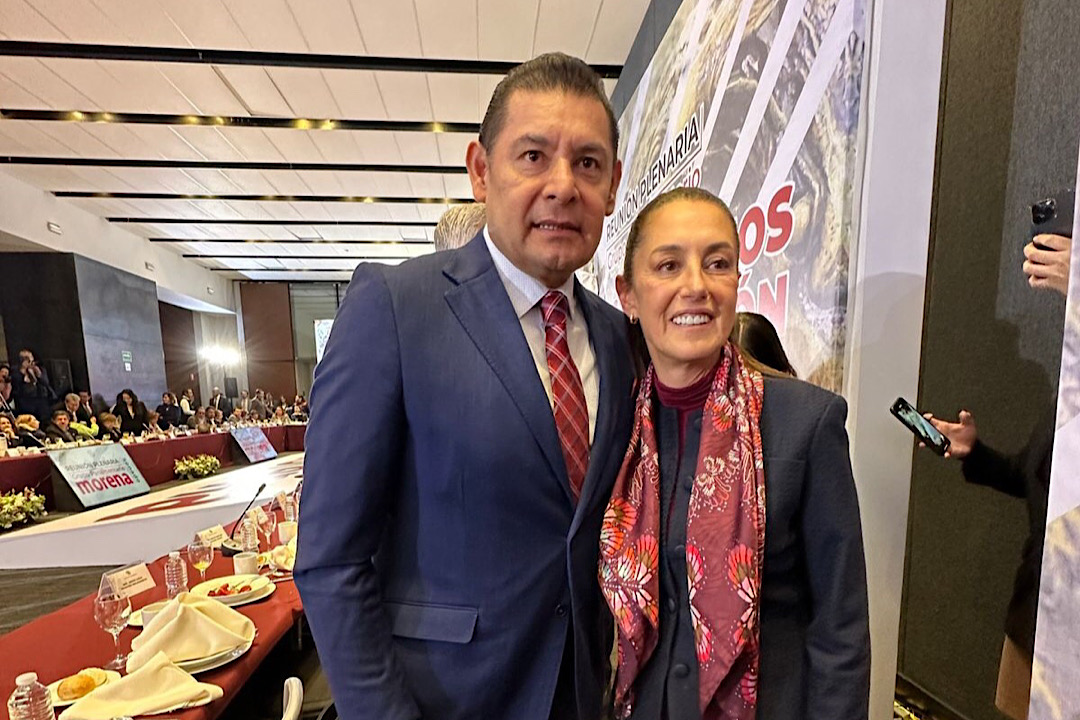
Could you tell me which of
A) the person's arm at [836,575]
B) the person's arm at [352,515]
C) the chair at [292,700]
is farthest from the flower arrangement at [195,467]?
the person's arm at [836,575]

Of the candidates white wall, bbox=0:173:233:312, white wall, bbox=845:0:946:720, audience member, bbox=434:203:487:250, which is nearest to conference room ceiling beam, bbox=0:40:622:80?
audience member, bbox=434:203:487:250

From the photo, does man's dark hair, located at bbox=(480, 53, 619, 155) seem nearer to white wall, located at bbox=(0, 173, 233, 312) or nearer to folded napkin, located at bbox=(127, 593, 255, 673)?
folded napkin, located at bbox=(127, 593, 255, 673)

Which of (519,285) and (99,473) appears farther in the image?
(99,473)

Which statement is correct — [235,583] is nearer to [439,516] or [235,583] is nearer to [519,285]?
[439,516]

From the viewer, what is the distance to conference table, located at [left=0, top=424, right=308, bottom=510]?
4.93m

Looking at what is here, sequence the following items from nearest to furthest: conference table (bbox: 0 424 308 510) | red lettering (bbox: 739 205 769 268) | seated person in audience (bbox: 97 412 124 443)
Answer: red lettering (bbox: 739 205 769 268) → conference table (bbox: 0 424 308 510) → seated person in audience (bbox: 97 412 124 443)

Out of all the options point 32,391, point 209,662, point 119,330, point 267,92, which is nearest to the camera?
point 209,662

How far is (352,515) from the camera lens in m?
0.83

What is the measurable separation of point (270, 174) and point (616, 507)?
7404 millimetres

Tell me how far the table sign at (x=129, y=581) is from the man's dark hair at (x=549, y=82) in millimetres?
1840

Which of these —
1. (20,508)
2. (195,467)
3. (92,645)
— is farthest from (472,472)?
(195,467)

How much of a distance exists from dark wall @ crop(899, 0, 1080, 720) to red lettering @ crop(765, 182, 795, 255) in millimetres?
847

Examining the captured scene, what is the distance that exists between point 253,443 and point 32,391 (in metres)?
3.06

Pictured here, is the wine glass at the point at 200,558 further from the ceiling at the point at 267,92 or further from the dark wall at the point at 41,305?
the dark wall at the point at 41,305
